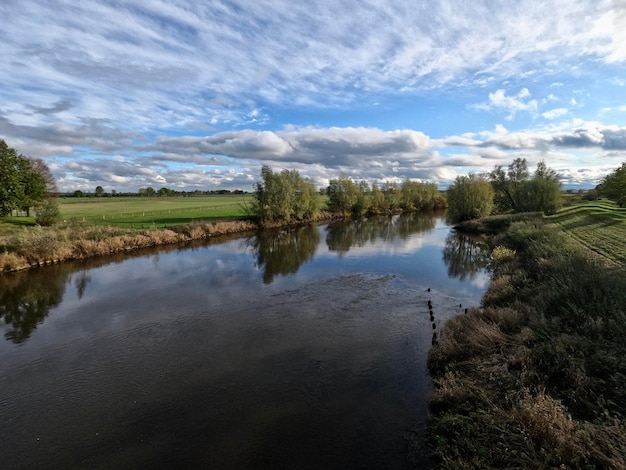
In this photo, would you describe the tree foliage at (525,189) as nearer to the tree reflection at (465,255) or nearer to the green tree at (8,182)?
the tree reflection at (465,255)

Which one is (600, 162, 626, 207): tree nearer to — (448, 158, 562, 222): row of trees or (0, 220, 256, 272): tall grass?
(448, 158, 562, 222): row of trees

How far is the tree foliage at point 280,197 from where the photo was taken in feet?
169

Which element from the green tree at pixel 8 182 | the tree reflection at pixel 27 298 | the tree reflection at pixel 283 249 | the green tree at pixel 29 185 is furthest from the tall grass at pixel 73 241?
the green tree at pixel 29 185

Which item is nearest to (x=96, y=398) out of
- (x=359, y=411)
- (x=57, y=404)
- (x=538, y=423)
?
(x=57, y=404)

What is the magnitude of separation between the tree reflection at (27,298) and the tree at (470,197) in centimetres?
4665

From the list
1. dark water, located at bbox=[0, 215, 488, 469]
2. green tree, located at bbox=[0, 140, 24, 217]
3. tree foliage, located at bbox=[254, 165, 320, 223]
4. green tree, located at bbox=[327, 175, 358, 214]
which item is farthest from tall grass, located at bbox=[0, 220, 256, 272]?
green tree, located at bbox=[327, 175, 358, 214]

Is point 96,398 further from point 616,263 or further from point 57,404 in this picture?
point 616,263

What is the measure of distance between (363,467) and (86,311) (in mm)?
15640

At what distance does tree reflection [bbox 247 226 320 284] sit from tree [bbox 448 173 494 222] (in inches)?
814

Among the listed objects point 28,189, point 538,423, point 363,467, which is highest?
point 28,189

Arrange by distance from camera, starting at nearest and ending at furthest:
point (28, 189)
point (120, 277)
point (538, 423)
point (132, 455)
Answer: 1. point (538, 423)
2. point (132, 455)
3. point (120, 277)
4. point (28, 189)

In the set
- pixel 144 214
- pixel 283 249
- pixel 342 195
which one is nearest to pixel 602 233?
pixel 283 249

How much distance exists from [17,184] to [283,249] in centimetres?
2779

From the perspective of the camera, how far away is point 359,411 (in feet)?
29.8
